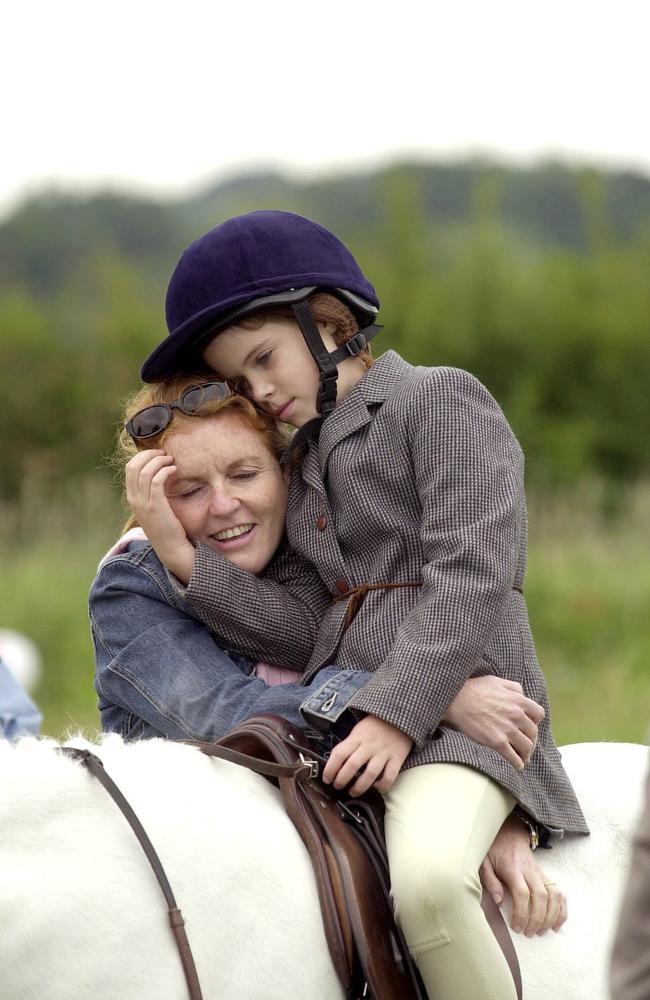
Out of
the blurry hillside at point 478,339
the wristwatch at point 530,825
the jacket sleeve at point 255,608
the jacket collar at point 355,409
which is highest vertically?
the jacket collar at point 355,409

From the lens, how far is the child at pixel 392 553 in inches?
93.9

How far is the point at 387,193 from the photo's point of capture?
81.9 ft

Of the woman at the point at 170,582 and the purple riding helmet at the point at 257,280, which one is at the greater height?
the purple riding helmet at the point at 257,280

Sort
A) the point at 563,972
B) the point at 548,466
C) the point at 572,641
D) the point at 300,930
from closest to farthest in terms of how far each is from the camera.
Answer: the point at 300,930
the point at 563,972
the point at 572,641
the point at 548,466

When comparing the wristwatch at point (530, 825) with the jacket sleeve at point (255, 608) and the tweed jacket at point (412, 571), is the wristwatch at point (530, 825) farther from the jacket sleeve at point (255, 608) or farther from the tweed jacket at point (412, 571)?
the jacket sleeve at point (255, 608)

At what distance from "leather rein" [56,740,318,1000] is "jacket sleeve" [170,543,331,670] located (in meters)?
0.41

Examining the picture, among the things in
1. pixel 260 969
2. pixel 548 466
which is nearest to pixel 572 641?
pixel 260 969

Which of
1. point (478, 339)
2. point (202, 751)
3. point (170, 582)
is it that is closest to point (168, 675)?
point (170, 582)

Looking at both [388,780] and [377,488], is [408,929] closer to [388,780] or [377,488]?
[388,780]

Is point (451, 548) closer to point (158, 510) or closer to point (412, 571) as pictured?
point (412, 571)

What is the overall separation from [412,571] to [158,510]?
0.64 meters

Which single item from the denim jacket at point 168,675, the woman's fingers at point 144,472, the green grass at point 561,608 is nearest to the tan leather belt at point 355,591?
the denim jacket at point 168,675

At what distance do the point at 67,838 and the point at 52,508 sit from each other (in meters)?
10.6

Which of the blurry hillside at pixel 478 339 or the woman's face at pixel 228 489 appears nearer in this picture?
the woman's face at pixel 228 489
